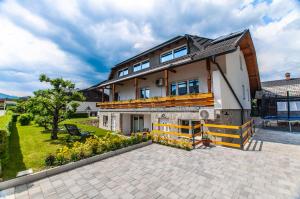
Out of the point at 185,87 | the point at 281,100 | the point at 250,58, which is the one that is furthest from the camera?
the point at 281,100

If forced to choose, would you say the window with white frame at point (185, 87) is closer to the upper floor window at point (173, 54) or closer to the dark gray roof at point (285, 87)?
the upper floor window at point (173, 54)

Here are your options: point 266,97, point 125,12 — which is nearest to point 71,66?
point 125,12

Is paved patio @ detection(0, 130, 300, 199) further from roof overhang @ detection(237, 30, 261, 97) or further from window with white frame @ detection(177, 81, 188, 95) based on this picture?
roof overhang @ detection(237, 30, 261, 97)

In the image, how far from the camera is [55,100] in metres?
9.78

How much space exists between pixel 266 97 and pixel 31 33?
27010 mm

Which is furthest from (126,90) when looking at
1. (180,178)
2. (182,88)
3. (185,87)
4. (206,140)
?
(180,178)

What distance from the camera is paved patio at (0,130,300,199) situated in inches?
149

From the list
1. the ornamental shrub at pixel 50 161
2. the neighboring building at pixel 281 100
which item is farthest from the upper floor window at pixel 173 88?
the neighboring building at pixel 281 100

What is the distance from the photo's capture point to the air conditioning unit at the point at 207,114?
27.6 ft

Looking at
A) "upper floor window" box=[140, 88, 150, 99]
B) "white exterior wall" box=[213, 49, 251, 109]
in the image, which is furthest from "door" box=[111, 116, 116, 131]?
"white exterior wall" box=[213, 49, 251, 109]

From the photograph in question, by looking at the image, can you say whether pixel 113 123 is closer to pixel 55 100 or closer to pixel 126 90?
pixel 126 90

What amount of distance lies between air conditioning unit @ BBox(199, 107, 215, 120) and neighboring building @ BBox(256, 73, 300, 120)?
15.7 m

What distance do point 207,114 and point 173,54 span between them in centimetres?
852

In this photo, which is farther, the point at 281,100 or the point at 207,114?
the point at 281,100
